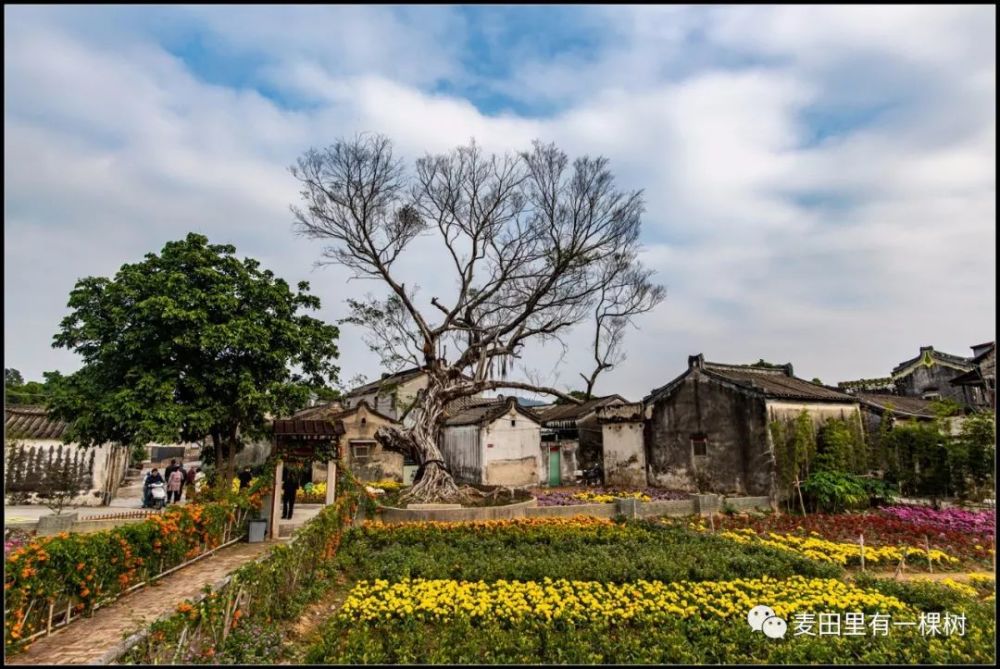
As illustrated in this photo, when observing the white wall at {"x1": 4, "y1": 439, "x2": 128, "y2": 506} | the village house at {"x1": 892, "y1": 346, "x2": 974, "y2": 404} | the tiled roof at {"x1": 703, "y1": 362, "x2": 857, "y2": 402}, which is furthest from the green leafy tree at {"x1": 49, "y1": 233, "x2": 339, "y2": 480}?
the village house at {"x1": 892, "y1": 346, "x2": 974, "y2": 404}

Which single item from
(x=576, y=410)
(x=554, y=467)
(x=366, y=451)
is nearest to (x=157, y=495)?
(x=366, y=451)

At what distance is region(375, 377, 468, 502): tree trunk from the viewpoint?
18.6 metres

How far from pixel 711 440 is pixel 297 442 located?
589 inches

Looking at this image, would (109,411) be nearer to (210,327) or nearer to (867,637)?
(210,327)

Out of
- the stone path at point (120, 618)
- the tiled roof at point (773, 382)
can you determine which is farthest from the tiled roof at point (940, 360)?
the stone path at point (120, 618)

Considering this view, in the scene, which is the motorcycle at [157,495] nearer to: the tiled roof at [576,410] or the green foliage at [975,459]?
the tiled roof at [576,410]

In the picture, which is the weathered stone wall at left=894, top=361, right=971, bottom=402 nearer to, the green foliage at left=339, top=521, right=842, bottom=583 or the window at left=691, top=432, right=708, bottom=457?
the window at left=691, top=432, right=708, bottom=457

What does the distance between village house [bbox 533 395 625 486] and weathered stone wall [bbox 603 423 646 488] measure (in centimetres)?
212

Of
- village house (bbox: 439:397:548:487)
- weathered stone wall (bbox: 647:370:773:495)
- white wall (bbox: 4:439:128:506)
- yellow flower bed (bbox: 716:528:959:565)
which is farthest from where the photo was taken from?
village house (bbox: 439:397:548:487)

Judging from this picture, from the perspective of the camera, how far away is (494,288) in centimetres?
2114

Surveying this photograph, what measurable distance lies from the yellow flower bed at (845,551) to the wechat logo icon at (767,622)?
409 centimetres

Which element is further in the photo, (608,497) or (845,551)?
(608,497)

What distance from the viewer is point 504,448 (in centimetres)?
2686

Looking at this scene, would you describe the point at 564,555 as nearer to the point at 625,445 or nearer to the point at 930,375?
the point at 625,445
